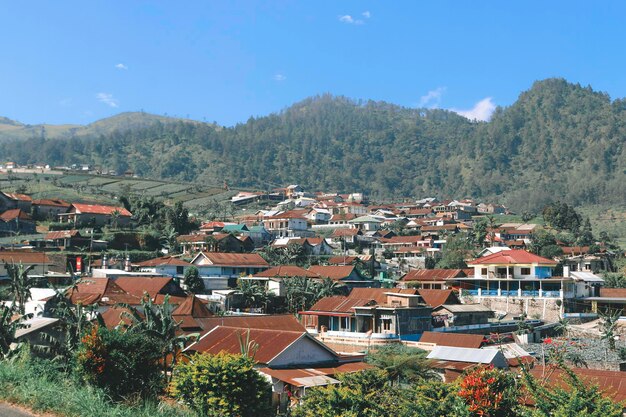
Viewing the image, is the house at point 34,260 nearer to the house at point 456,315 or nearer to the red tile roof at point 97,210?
the red tile roof at point 97,210

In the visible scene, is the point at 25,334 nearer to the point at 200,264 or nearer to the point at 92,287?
the point at 92,287

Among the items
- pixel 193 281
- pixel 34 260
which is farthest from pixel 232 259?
pixel 34 260

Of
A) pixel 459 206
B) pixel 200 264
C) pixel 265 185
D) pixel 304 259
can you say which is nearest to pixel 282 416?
pixel 200 264

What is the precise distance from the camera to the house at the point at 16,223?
229ft

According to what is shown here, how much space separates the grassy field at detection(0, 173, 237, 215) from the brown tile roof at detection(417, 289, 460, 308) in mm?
59736

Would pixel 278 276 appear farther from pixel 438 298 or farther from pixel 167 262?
pixel 438 298

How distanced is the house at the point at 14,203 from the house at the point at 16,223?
4.39 m

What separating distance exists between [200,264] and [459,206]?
78312 millimetres

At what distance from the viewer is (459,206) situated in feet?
412

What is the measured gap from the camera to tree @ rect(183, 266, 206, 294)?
5203 centimetres

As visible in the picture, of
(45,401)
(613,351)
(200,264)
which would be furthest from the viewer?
(200,264)

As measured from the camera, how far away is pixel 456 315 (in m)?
45.4

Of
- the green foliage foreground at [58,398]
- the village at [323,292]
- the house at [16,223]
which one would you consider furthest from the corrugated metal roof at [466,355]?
the house at [16,223]

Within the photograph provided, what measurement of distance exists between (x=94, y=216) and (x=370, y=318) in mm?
43162
